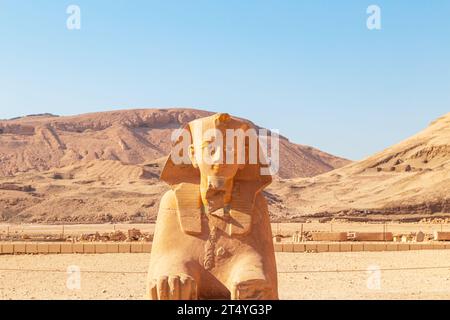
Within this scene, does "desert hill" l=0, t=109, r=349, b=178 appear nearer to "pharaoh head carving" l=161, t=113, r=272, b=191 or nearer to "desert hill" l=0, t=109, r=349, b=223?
"desert hill" l=0, t=109, r=349, b=223

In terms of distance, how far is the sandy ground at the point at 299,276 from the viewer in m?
10.0

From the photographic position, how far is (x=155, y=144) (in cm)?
7794

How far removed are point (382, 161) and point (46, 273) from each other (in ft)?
122

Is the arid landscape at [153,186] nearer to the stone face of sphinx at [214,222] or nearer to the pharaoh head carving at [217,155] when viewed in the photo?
the pharaoh head carving at [217,155]

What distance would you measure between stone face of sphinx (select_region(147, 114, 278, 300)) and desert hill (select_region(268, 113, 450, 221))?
28136 millimetres

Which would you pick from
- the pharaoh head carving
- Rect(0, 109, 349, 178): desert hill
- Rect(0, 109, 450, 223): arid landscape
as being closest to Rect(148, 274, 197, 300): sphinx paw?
the pharaoh head carving

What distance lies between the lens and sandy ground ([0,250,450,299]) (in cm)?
1002

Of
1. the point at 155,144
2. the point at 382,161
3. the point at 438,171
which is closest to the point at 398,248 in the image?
the point at 438,171

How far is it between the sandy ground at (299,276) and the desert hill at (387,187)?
18299 mm

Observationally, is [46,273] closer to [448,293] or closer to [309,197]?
[448,293]

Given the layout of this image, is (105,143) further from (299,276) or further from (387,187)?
(299,276)

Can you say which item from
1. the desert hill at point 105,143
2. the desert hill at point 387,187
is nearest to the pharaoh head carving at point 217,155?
the desert hill at point 387,187

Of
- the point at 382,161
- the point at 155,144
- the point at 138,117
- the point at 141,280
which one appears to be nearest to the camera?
the point at 141,280
